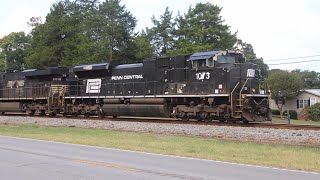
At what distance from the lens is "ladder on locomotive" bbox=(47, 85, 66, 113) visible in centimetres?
3059

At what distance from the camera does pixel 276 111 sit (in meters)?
63.0

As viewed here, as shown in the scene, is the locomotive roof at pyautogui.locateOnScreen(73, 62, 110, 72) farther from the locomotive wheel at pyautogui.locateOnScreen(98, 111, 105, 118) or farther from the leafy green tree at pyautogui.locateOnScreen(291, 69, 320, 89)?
the leafy green tree at pyautogui.locateOnScreen(291, 69, 320, 89)

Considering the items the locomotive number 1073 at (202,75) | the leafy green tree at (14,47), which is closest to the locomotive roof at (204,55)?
the locomotive number 1073 at (202,75)

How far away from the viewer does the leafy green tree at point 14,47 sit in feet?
313

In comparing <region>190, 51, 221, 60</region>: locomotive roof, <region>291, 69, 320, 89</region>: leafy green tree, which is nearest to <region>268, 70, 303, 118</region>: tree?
<region>190, 51, 221, 60</region>: locomotive roof

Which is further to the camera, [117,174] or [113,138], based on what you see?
[113,138]

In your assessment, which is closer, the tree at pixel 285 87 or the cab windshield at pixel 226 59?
the cab windshield at pixel 226 59

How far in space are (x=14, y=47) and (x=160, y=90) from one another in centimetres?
8279

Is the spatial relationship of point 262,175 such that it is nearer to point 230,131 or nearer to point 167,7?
point 230,131

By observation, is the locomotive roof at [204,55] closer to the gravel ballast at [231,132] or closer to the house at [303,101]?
the gravel ballast at [231,132]

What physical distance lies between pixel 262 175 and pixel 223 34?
4117 cm

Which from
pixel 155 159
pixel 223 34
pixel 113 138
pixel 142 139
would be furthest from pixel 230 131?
pixel 223 34

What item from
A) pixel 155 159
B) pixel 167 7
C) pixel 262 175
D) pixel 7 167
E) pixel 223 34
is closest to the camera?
pixel 262 175

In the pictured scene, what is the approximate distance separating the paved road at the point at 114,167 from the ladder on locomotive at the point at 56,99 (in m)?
18.2
